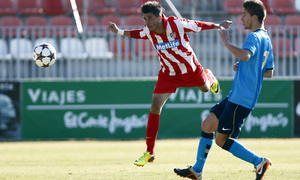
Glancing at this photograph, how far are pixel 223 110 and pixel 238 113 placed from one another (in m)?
0.29

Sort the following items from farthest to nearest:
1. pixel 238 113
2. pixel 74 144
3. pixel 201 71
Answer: pixel 74 144, pixel 201 71, pixel 238 113

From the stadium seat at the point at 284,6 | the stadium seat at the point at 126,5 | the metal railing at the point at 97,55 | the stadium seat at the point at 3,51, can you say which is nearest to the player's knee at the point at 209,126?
the metal railing at the point at 97,55

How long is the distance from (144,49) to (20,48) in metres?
3.42

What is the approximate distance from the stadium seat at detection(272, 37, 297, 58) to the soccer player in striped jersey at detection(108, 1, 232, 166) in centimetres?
708

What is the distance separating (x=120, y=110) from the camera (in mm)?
14711

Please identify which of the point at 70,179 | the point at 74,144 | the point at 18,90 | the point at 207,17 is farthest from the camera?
the point at 207,17

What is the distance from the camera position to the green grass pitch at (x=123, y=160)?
24.7 feet

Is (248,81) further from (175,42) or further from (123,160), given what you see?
(123,160)

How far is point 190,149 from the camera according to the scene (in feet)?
39.1

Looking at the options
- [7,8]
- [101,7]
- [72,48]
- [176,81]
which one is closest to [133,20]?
[101,7]

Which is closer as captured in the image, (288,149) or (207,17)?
(288,149)

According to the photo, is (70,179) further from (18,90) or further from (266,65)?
(18,90)

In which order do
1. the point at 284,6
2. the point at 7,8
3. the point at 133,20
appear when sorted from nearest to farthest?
the point at 133,20, the point at 7,8, the point at 284,6

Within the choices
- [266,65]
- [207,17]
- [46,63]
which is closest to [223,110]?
[266,65]
